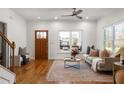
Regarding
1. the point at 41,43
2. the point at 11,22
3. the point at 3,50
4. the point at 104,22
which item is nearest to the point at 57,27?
the point at 41,43

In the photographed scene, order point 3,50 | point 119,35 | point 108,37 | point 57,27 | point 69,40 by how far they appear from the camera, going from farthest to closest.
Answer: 1. point 69,40
2. point 57,27
3. point 108,37
4. point 119,35
5. point 3,50

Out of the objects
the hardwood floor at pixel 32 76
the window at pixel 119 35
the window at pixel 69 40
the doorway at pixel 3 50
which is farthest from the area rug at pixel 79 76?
the window at pixel 69 40

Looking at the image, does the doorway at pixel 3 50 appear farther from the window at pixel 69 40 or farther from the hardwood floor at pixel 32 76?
the window at pixel 69 40

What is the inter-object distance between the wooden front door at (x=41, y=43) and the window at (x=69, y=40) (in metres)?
0.96

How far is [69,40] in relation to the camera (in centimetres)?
1088

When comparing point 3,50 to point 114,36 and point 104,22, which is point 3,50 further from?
point 104,22

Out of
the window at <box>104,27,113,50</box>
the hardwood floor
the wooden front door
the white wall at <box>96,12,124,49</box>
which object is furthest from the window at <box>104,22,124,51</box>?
the wooden front door

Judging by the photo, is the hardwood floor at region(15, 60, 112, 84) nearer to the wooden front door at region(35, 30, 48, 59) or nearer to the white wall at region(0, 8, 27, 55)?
the white wall at region(0, 8, 27, 55)

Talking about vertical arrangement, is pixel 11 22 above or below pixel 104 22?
below

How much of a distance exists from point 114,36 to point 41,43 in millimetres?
4866

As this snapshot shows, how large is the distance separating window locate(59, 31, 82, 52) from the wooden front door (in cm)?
96

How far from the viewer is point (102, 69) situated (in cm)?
590

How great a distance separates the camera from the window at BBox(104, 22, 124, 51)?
22.1 feet
